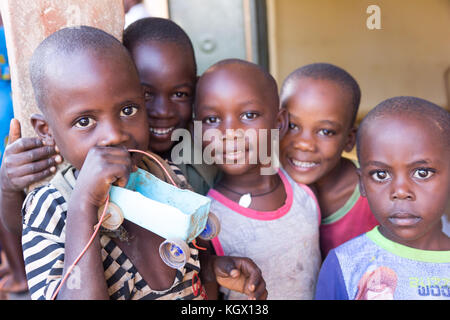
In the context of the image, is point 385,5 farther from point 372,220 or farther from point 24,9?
point 24,9

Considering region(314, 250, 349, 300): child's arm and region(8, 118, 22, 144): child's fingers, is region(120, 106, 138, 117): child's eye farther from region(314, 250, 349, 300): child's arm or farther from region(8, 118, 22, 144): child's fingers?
region(314, 250, 349, 300): child's arm

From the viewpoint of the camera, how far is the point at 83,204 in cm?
103

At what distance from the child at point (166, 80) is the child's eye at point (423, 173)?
826 millimetres

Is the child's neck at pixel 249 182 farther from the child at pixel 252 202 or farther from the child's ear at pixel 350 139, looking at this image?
the child's ear at pixel 350 139

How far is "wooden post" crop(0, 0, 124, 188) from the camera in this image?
4.64 feet

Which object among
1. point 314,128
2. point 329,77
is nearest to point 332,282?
point 314,128

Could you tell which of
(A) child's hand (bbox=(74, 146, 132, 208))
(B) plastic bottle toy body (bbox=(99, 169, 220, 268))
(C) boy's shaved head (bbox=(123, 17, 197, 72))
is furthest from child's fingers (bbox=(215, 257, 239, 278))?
(C) boy's shaved head (bbox=(123, 17, 197, 72))

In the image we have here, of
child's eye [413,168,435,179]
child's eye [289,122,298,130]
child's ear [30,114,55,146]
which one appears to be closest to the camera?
child's ear [30,114,55,146]

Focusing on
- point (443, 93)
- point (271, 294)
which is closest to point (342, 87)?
point (271, 294)

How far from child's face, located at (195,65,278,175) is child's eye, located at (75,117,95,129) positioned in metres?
0.62

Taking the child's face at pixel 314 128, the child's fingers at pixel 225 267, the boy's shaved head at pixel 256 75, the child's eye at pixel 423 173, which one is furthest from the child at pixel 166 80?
the child's eye at pixel 423 173

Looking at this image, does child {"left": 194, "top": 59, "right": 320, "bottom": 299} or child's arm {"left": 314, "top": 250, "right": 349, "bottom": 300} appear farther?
child {"left": 194, "top": 59, "right": 320, "bottom": 299}

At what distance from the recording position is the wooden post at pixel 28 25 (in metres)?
1.41

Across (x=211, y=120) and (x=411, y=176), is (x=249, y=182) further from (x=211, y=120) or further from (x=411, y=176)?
(x=411, y=176)
